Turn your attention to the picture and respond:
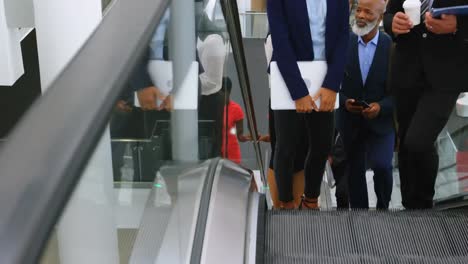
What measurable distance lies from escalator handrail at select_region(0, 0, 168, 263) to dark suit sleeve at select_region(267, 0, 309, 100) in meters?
2.38

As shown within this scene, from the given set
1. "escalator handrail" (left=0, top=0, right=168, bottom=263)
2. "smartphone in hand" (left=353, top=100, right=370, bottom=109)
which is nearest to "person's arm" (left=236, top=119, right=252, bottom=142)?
"smartphone in hand" (left=353, top=100, right=370, bottom=109)

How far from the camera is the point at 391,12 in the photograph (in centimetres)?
374

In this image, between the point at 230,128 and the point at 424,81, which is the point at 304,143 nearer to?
the point at 230,128

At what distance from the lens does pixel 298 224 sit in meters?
3.15

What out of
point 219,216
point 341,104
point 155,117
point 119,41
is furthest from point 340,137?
point 119,41

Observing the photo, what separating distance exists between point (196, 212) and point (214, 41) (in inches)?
47.6

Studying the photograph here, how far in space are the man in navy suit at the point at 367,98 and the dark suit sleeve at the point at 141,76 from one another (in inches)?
121

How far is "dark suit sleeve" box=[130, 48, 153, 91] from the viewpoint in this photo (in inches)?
46.7

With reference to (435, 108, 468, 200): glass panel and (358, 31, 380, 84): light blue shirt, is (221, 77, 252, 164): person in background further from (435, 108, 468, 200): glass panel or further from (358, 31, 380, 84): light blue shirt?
(435, 108, 468, 200): glass panel

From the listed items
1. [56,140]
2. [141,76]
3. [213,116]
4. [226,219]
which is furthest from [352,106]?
[56,140]

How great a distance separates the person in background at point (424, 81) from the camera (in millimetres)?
3371

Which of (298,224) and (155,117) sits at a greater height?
(155,117)

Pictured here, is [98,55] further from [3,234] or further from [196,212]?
[196,212]

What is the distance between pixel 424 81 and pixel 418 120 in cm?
21
